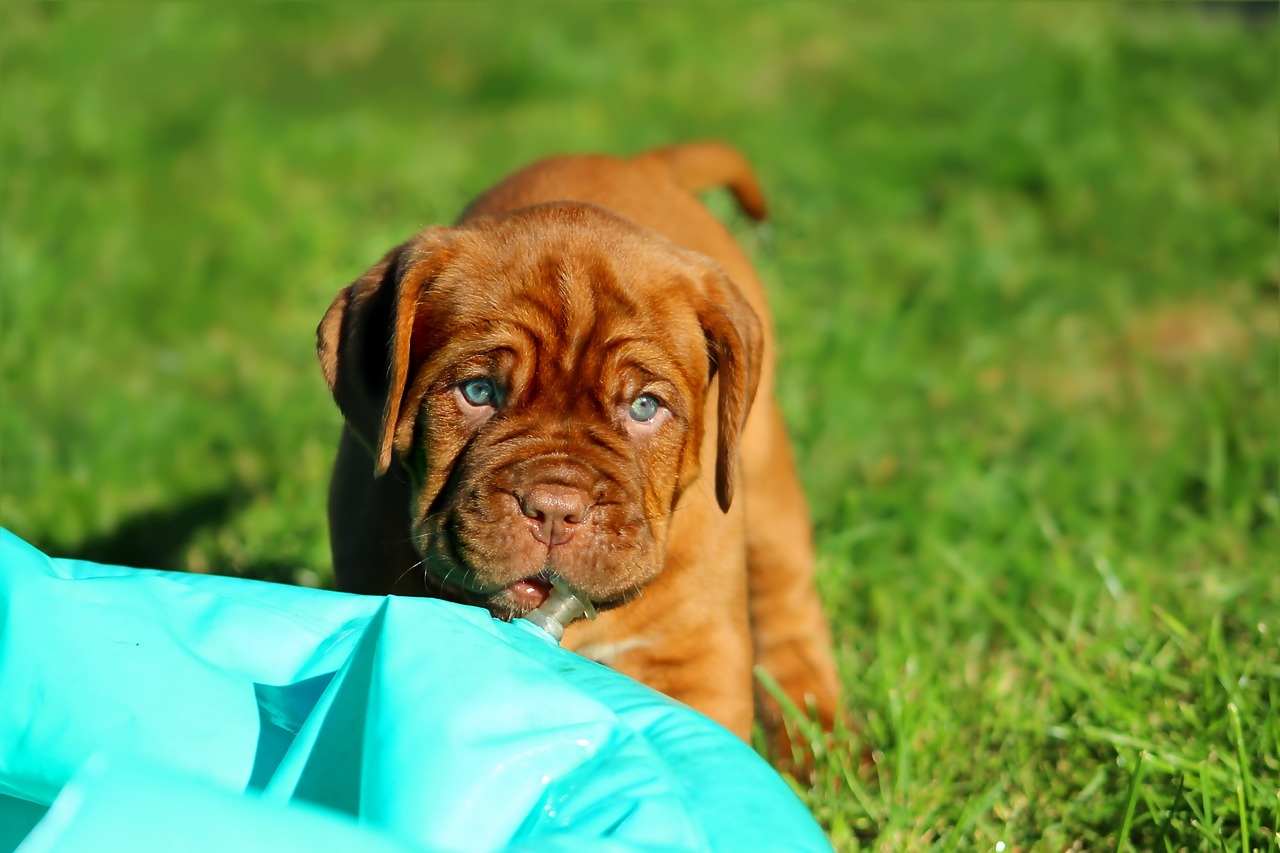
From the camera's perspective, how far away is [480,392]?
140 inches

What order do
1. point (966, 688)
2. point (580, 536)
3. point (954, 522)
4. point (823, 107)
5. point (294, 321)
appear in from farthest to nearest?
point (823, 107), point (294, 321), point (954, 522), point (966, 688), point (580, 536)

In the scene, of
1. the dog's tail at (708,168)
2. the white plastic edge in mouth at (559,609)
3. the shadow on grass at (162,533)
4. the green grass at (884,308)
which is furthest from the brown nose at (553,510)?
the shadow on grass at (162,533)

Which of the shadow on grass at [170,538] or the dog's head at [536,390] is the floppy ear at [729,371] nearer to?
the dog's head at [536,390]

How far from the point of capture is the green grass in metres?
4.25

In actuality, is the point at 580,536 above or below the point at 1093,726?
above

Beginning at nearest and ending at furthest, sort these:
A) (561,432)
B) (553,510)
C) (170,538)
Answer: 1. (553,510)
2. (561,432)
3. (170,538)

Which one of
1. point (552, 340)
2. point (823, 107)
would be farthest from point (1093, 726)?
point (823, 107)

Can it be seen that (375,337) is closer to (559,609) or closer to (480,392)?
(480,392)

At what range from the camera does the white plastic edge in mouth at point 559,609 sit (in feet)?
10.8

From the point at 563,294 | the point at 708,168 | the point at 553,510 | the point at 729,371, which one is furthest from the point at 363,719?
the point at 708,168

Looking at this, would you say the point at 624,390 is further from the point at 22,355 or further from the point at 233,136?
the point at 233,136

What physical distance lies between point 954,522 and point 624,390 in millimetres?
2377

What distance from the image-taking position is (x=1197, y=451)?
19.5ft

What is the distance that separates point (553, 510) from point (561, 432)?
31 centimetres
